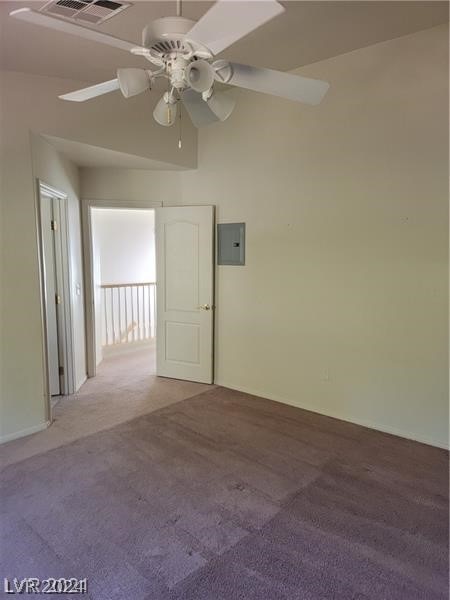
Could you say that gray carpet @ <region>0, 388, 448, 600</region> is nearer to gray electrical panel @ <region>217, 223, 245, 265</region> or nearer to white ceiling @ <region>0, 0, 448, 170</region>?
gray electrical panel @ <region>217, 223, 245, 265</region>

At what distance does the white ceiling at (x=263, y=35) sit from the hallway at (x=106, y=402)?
302 cm

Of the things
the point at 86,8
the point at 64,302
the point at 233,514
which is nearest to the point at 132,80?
the point at 86,8

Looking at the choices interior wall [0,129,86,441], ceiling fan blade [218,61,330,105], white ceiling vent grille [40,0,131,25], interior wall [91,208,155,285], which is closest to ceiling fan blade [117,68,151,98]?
ceiling fan blade [218,61,330,105]

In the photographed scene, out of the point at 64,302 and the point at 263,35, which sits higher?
the point at 263,35

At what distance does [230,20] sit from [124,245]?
5.30m

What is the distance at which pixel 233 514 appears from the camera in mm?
2336

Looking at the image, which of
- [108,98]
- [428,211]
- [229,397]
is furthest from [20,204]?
[428,211]

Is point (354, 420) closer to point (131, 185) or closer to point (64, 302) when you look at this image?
point (64, 302)

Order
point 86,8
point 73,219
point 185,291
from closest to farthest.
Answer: point 86,8 → point 73,219 → point 185,291

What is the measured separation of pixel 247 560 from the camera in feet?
6.53

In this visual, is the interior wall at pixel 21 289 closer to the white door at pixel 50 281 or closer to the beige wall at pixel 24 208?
the beige wall at pixel 24 208

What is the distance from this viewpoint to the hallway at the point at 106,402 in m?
3.18

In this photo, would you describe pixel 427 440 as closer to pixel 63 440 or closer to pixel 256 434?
pixel 256 434

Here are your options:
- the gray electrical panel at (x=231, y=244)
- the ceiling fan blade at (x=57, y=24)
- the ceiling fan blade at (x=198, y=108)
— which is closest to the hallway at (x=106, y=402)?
the gray electrical panel at (x=231, y=244)
